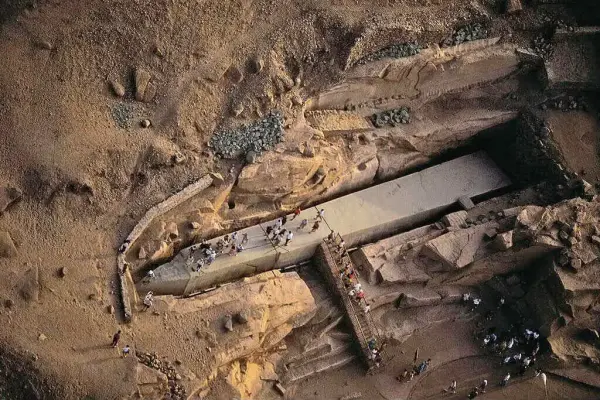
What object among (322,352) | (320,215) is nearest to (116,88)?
(320,215)

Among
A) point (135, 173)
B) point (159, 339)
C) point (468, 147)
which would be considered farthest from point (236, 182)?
point (468, 147)

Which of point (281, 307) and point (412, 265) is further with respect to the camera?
point (412, 265)

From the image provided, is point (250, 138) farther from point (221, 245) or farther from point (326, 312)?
point (326, 312)

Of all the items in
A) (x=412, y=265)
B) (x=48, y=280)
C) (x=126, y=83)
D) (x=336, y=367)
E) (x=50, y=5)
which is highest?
(x=50, y=5)

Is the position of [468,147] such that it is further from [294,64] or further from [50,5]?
[50,5]

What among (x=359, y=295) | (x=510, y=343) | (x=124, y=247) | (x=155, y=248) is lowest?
(x=510, y=343)

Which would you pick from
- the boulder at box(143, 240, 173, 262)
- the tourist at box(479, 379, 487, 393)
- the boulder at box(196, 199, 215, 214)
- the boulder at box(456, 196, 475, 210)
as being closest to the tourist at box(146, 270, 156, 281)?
the boulder at box(143, 240, 173, 262)

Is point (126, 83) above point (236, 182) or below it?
above
